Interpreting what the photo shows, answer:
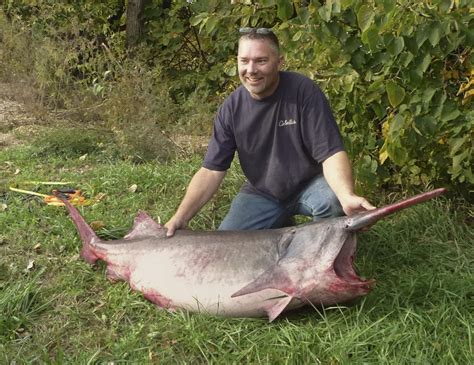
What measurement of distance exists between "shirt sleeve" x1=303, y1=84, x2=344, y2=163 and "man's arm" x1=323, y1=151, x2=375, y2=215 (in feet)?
0.17

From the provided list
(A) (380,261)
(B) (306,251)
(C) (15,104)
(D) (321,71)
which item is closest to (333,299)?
(B) (306,251)

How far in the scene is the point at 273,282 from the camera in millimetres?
2959

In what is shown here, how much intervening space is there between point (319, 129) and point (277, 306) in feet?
3.60

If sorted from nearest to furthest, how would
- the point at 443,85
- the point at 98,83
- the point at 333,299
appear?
the point at 333,299 → the point at 443,85 → the point at 98,83

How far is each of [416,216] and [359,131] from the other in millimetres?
689

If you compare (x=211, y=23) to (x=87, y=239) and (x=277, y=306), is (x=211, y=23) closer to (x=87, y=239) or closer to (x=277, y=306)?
(x=87, y=239)

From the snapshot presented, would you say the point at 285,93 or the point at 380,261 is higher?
the point at 285,93

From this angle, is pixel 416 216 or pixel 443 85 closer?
pixel 443 85

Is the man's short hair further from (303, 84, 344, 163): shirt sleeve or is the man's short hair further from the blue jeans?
the blue jeans

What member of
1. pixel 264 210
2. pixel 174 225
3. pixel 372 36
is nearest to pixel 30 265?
pixel 174 225

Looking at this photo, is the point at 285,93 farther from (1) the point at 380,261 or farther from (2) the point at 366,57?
(1) the point at 380,261

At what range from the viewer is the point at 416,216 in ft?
14.3

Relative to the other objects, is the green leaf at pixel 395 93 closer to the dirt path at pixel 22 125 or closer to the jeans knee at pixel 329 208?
the jeans knee at pixel 329 208

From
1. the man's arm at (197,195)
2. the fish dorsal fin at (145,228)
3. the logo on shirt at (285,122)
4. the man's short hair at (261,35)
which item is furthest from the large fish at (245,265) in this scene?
the man's short hair at (261,35)
